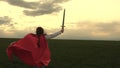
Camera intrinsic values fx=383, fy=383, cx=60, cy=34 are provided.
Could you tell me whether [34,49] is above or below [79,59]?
above

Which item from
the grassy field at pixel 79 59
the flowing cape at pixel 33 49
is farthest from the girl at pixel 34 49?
the grassy field at pixel 79 59

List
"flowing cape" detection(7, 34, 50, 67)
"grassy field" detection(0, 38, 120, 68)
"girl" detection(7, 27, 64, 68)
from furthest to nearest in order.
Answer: "grassy field" detection(0, 38, 120, 68) < "flowing cape" detection(7, 34, 50, 67) < "girl" detection(7, 27, 64, 68)

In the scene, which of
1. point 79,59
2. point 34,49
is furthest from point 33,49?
point 79,59

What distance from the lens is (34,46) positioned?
17578 mm

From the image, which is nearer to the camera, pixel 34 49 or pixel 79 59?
pixel 34 49

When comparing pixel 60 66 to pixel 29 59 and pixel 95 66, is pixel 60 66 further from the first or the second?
pixel 29 59

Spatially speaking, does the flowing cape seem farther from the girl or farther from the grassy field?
the grassy field

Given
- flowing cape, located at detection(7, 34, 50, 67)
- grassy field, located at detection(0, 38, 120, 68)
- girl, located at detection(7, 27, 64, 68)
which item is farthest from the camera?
grassy field, located at detection(0, 38, 120, 68)

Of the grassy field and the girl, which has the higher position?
the girl

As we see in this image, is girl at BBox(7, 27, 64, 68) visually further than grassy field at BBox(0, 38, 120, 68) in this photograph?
No

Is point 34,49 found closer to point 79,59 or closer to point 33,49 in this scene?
point 33,49

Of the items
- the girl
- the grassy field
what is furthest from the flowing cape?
the grassy field

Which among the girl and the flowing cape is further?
the flowing cape

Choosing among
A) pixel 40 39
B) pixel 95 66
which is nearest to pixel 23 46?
pixel 40 39
